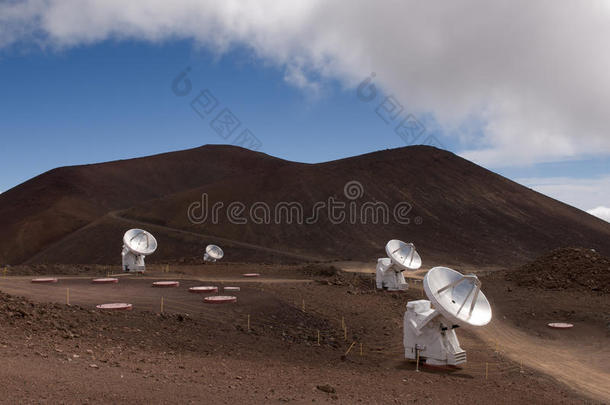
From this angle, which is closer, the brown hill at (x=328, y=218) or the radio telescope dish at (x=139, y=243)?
the radio telescope dish at (x=139, y=243)

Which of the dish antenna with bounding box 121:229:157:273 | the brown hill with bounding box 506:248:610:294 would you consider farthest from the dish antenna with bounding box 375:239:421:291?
the dish antenna with bounding box 121:229:157:273

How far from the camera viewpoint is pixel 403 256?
Answer: 3200 centimetres

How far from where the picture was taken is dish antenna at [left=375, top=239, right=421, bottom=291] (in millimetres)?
31781

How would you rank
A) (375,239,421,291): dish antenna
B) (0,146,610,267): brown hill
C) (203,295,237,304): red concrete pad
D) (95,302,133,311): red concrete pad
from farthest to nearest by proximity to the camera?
(0,146,610,267): brown hill, (375,239,421,291): dish antenna, (203,295,237,304): red concrete pad, (95,302,133,311): red concrete pad

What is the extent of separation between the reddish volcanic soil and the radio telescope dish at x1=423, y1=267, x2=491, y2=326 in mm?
1793

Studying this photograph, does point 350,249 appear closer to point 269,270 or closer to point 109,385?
point 269,270

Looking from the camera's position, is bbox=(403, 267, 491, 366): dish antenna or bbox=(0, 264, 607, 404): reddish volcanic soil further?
bbox=(403, 267, 491, 366): dish antenna

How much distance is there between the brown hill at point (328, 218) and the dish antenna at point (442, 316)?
4982 cm

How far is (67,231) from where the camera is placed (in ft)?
306

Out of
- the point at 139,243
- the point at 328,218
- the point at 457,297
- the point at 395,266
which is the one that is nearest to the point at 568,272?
the point at 395,266

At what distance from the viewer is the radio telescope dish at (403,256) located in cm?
3130

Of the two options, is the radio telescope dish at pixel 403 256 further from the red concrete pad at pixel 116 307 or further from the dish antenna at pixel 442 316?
the red concrete pad at pixel 116 307

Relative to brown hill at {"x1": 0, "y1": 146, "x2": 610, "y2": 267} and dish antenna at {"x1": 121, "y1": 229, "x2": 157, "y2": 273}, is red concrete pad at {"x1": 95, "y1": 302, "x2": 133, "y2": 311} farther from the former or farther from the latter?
brown hill at {"x1": 0, "y1": 146, "x2": 610, "y2": 267}

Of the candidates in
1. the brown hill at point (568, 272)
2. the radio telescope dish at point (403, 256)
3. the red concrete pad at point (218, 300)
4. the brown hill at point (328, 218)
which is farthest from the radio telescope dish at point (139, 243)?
the brown hill at point (328, 218)
